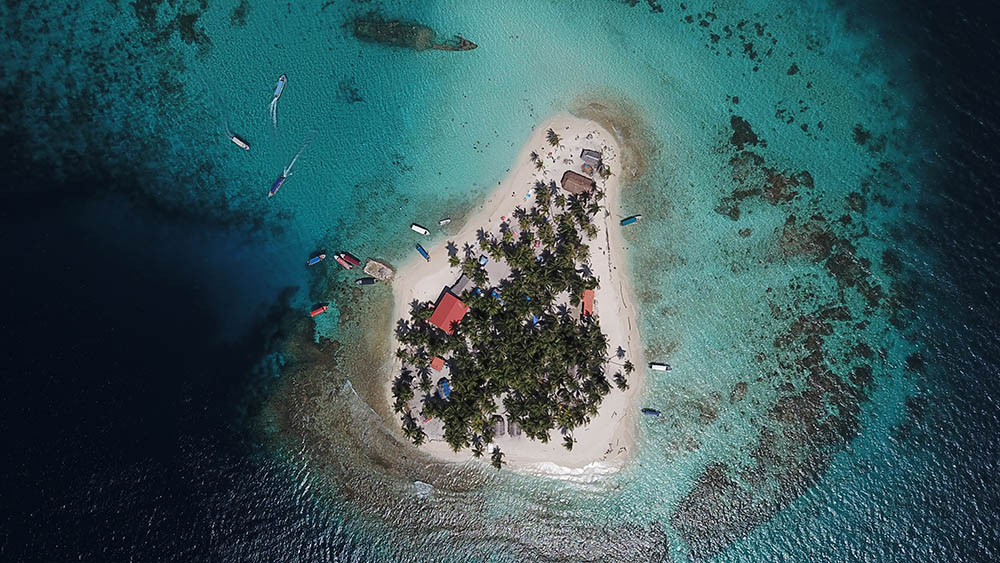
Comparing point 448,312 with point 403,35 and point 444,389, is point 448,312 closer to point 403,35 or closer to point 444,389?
point 444,389

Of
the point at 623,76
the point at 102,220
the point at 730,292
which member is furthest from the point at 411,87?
the point at 730,292

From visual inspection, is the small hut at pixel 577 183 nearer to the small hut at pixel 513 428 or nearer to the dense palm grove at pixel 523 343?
the dense palm grove at pixel 523 343

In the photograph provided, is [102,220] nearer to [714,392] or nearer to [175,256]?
[175,256]

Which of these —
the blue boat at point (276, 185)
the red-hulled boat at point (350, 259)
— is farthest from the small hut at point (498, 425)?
the blue boat at point (276, 185)

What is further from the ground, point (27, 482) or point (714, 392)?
point (714, 392)

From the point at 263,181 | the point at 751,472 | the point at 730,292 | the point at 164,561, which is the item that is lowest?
the point at 164,561

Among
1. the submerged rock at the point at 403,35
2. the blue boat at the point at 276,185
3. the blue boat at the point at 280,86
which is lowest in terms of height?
the blue boat at the point at 276,185
